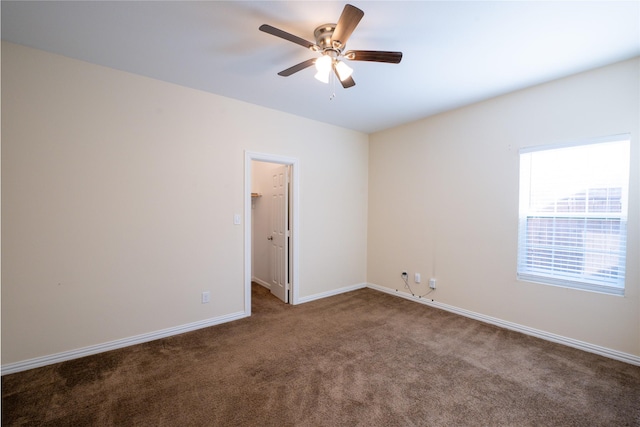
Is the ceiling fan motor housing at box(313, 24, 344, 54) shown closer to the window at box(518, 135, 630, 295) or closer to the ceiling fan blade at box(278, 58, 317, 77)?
the ceiling fan blade at box(278, 58, 317, 77)

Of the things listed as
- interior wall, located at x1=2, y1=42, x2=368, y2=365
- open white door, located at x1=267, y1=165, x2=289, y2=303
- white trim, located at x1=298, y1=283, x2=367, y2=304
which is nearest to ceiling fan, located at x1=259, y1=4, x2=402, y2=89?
interior wall, located at x1=2, y1=42, x2=368, y2=365

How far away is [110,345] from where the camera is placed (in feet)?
8.36

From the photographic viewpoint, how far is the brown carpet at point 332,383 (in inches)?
69.3

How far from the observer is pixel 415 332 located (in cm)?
299

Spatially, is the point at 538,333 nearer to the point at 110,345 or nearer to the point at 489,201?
the point at 489,201

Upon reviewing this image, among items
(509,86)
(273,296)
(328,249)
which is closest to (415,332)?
(328,249)

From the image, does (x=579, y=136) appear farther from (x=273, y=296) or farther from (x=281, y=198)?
(x=273, y=296)

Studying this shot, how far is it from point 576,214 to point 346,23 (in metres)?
2.84

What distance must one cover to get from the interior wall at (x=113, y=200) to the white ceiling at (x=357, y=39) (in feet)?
1.00

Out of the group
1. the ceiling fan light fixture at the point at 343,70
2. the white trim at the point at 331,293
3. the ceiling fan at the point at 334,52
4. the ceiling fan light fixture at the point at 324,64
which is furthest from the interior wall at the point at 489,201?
the ceiling fan light fixture at the point at 324,64

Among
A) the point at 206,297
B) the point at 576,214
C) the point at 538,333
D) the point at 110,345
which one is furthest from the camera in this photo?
the point at 206,297

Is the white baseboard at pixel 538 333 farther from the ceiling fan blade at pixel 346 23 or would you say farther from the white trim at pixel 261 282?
the ceiling fan blade at pixel 346 23

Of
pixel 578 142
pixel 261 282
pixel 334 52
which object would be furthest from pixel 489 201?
pixel 261 282

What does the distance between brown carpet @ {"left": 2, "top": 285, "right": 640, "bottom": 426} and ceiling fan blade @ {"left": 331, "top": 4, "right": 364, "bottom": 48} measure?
248cm
